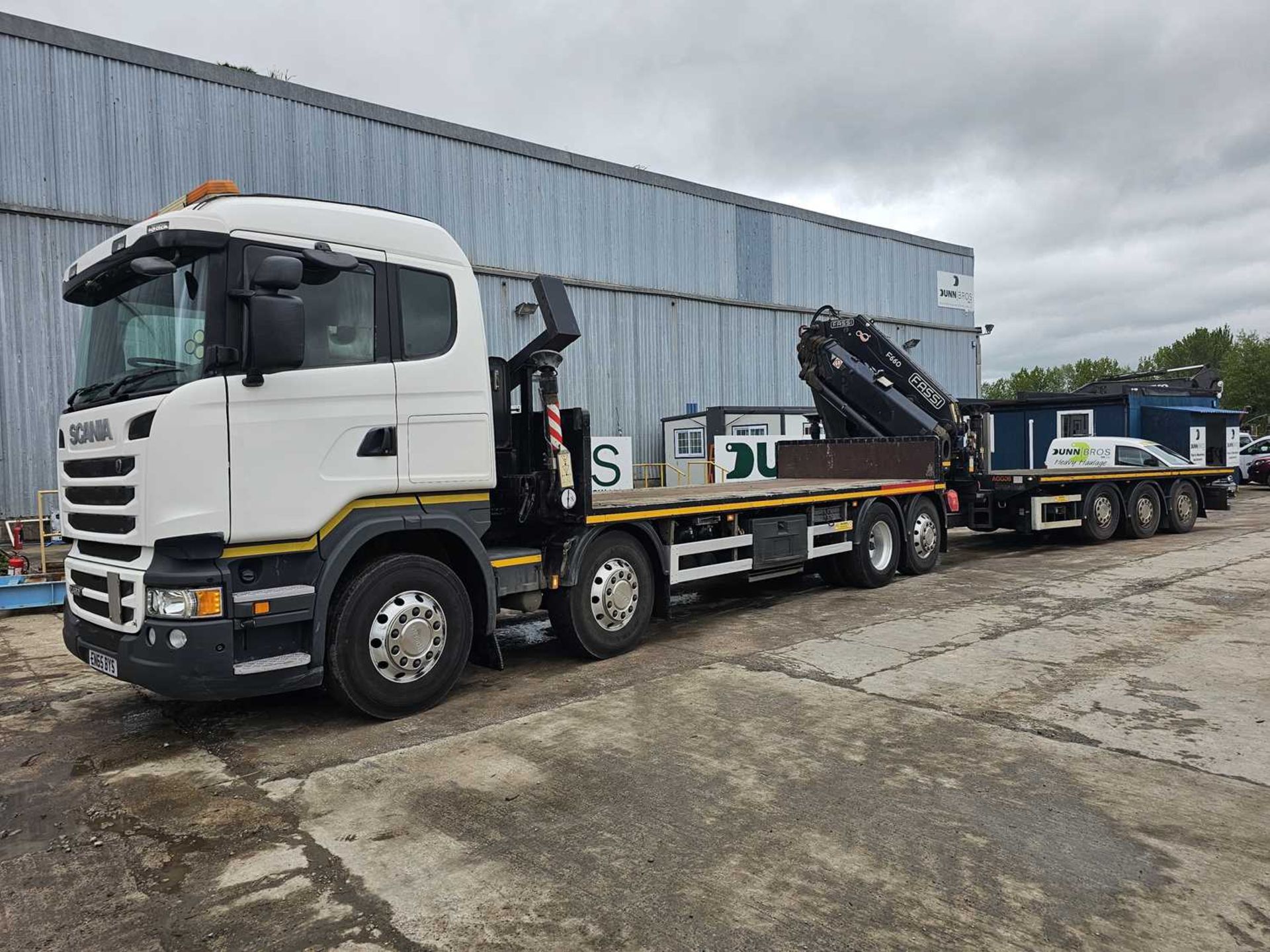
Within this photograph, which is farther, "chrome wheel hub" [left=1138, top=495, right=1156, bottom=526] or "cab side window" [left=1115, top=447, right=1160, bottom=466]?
"cab side window" [left=1115, top=447, right=1160, bottom=466]

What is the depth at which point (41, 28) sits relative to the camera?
15.5 m

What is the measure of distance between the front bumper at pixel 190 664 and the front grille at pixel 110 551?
41 centimetres

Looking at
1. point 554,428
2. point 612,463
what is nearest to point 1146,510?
point 612,463

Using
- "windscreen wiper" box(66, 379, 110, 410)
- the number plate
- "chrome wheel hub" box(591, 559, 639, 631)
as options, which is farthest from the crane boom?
the number plate

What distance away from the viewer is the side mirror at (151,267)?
4555mm

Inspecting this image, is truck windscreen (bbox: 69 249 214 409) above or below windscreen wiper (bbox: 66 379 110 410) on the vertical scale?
above

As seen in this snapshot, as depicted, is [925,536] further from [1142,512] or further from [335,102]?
[335,102]

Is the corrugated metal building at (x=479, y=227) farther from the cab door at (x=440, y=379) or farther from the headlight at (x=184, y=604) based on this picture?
the headlight at (x=184, y=604)

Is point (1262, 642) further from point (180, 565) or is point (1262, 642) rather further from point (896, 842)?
point (180, 565)

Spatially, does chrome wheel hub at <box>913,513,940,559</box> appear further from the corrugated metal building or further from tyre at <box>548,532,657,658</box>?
the corrugated metal building

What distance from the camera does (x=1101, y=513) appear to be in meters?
14.2

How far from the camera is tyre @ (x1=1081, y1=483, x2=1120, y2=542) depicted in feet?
45.9

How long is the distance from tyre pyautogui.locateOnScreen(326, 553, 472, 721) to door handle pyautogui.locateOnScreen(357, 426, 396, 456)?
2.18 ft

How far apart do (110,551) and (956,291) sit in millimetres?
34308
